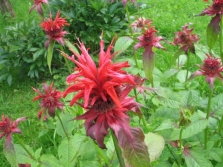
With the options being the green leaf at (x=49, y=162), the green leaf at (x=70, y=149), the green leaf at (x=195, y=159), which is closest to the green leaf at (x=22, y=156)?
the green leaf at (x=49, y=162)

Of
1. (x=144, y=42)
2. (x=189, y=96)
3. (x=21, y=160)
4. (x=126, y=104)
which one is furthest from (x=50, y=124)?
(x=126, y=104)

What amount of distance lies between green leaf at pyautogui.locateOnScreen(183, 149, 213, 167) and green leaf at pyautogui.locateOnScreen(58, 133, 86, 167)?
18.0 inches

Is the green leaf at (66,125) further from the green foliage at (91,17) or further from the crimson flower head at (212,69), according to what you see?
the green foliage at (91,17)

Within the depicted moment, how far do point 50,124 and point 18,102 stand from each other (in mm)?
1421

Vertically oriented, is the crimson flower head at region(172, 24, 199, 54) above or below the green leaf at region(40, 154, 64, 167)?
above

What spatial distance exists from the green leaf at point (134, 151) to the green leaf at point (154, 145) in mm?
340

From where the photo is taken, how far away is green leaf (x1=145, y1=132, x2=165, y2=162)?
1.10 metres

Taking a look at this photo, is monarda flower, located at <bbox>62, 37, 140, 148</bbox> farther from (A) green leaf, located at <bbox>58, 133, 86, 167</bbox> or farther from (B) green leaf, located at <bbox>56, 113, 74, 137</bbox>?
(B) green leaf, located at <bbox>56, 113, 74, 137</bbox>

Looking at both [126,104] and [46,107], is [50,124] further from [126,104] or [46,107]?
[126,104]

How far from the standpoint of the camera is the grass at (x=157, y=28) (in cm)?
282

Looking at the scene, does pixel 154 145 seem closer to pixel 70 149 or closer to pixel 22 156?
pixel 70 149

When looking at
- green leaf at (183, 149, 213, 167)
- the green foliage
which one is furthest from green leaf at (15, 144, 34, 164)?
the green foliage

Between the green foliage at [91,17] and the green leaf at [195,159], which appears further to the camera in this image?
the green foliage at [91,17]

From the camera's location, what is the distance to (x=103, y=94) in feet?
2.55
